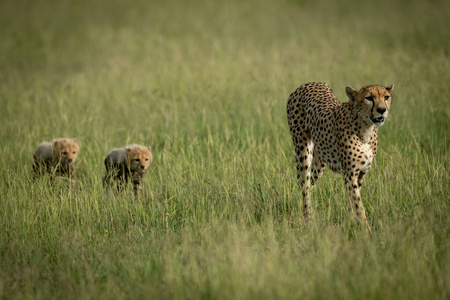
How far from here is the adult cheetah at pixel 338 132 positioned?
4.53 meters

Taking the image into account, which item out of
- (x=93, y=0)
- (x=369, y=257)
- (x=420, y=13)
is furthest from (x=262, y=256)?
(x=93, y=0)

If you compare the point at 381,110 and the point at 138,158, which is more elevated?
the point at 381,110

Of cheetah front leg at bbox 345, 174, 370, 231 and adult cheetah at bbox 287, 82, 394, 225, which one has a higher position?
adult cheetah at bbox 287, 82, 394, 225

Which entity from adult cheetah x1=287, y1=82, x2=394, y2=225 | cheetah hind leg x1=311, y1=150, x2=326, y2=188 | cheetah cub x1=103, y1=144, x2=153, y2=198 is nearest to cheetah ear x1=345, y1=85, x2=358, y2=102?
adult cheetah x1=287, y1=82, x2=394, y2=225

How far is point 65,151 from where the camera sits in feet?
21.8

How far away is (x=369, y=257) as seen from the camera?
4078 millimetres

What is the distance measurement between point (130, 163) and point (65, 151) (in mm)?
860

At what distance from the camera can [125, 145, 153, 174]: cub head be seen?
6.40 m

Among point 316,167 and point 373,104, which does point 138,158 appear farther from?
point 373,104

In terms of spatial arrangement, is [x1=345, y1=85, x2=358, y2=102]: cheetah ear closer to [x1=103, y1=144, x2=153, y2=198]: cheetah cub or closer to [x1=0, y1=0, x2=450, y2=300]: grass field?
[x1=0, y1=0, x2=450, y2=300]: grass field

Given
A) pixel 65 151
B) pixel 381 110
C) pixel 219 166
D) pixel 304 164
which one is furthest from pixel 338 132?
pixel 65 151

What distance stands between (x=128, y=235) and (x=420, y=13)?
42.0 ft

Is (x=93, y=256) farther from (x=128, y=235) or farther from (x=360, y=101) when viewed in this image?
(x=360, y=101)

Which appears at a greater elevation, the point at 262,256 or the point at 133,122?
the point at 133,122
